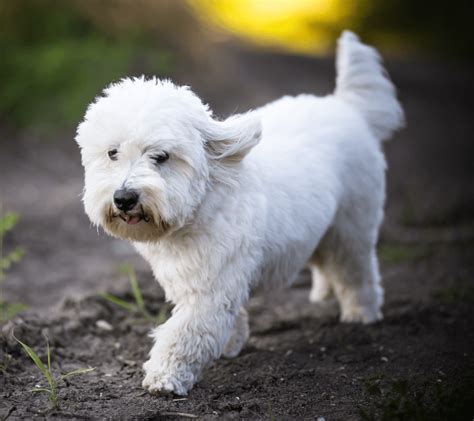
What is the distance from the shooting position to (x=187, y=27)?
44.6ft

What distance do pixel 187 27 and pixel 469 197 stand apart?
737 cm

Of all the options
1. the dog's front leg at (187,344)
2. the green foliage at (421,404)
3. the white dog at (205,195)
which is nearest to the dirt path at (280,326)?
the green foliage at (421,404)

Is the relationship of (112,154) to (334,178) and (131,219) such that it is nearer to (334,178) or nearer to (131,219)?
(131,219)

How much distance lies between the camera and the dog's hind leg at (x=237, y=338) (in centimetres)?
473

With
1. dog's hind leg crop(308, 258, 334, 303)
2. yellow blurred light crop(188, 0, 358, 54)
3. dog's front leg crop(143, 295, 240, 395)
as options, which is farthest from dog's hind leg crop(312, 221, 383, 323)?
yellow blurred light crop(188, 0, 358, 54)

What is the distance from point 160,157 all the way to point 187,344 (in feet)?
3.51

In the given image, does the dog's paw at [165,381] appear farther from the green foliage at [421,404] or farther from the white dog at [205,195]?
the green foliage at [421,404]

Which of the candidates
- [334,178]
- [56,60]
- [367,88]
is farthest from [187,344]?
[56,60]

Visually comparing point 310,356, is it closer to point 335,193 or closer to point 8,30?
point 335,193

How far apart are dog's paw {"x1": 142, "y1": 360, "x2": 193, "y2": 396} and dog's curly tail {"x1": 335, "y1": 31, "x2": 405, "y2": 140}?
2655mm

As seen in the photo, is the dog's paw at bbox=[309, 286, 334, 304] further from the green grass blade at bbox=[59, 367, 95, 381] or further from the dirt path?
the green grass blade at bbox=[59, 367, 95, 381]

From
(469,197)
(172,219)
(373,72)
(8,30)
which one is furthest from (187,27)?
(172,219)

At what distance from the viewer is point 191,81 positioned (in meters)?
12.6

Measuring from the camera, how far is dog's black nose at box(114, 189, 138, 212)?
3563mm
